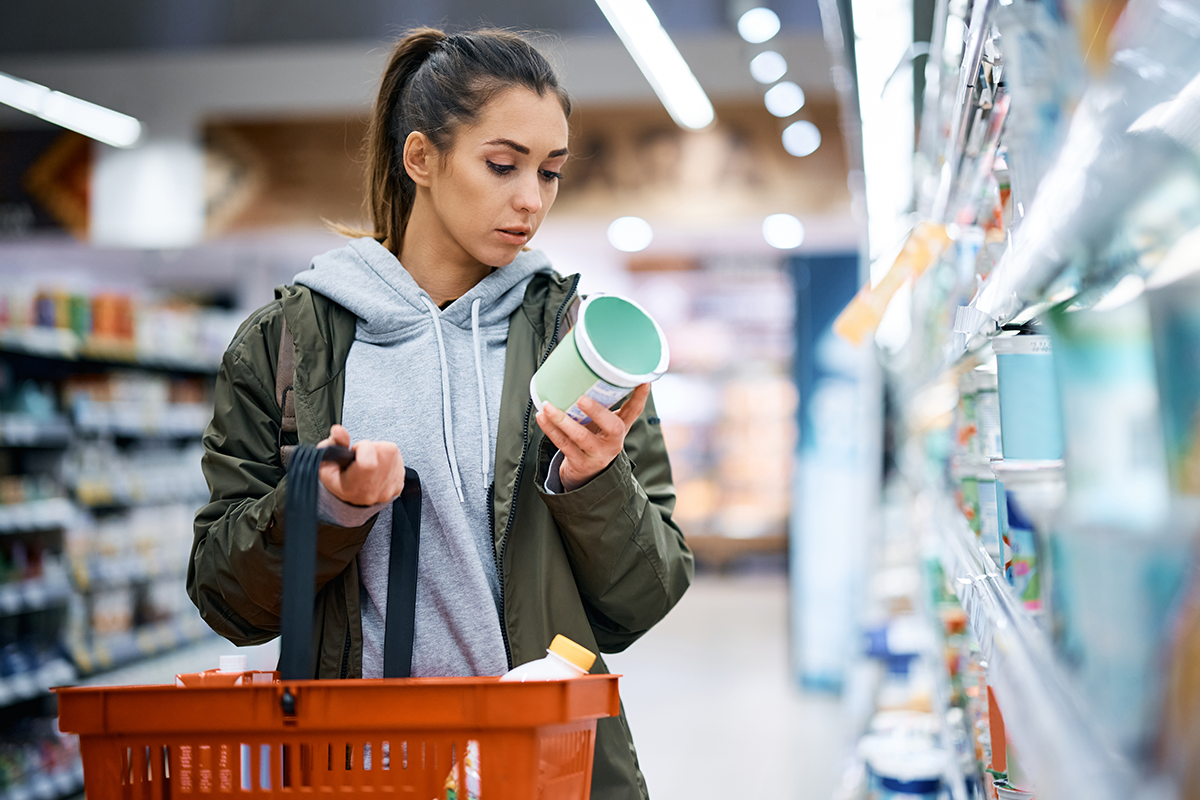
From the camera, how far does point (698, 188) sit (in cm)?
760

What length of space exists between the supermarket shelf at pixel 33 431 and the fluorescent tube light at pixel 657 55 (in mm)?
2785

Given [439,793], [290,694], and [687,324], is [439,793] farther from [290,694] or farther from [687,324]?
[687,324]

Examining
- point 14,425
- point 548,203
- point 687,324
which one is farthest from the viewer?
point 687,324

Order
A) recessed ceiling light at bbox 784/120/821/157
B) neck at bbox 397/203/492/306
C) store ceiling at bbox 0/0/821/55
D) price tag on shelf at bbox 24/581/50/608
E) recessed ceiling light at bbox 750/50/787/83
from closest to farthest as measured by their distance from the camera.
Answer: neck at bbox 397/203/492/306
price tag on shelf at bbox 24/581/50/608
recessed ceiling light at bbox 750/50/787/83
store ceiling at bbox 0/0/821/55
recessed ceiling light at bbox 784/120/821/157

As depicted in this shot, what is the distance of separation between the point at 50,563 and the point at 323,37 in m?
3.87

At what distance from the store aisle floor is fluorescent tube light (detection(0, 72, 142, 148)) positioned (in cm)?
506

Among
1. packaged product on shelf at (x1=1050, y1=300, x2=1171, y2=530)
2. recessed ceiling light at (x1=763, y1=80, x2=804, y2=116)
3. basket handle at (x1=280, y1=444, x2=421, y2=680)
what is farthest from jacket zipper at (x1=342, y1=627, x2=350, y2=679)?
recessed ceiling light at (x1=763, y1=80, x2=804, y2=116)

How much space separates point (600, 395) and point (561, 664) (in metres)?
Answer: 0.29

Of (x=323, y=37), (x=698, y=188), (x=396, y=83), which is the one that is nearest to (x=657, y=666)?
(x=698, y=188)

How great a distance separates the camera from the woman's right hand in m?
1.14

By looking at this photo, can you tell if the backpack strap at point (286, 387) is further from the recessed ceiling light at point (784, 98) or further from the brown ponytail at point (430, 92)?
the recessed ceiling light at point (784, 98)

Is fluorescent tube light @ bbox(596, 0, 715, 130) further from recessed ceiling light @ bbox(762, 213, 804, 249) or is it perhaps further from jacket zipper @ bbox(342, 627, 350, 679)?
jacket zipper @ bbox(342, 627, 350, 679)

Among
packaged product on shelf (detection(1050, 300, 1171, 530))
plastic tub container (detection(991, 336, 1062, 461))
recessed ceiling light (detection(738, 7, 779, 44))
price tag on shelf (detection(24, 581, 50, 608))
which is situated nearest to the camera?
packaged product on shelf (detection(1050, 300, 1171, 530))

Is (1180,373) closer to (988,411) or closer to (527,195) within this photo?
(527,195)
